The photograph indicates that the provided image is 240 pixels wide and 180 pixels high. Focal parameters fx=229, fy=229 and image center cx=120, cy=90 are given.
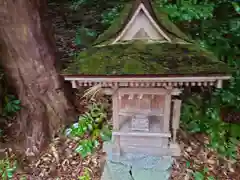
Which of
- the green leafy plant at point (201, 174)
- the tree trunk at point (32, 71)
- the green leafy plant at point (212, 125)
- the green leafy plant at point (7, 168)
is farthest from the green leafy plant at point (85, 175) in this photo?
the green leafy plant at point (212, 125)

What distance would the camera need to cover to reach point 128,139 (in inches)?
141

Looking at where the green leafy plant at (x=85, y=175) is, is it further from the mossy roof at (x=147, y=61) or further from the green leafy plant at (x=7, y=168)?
the mossy roof at (x=147, y=61)

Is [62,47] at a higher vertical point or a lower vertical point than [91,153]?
higher

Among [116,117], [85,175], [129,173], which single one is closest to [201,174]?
[129,173]

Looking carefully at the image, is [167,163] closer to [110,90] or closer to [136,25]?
[110,90]

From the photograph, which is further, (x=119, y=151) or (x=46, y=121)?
(x=46, y=121)

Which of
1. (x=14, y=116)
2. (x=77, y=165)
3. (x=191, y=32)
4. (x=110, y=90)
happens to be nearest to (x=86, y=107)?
(x=77, y=165)

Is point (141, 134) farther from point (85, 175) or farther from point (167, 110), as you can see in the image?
point (85, 175)

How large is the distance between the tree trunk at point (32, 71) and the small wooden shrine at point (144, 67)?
→ 1352 millimetres

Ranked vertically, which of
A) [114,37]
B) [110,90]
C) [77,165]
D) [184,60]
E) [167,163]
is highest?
[114,37]

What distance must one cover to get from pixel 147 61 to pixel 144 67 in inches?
3.8

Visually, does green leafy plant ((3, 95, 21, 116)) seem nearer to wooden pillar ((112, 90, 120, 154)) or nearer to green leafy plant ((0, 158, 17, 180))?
green leafy plant ((0, 158, 17, 180))

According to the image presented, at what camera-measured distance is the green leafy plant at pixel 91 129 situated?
13.7 ft

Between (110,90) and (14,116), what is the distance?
2557 mm
